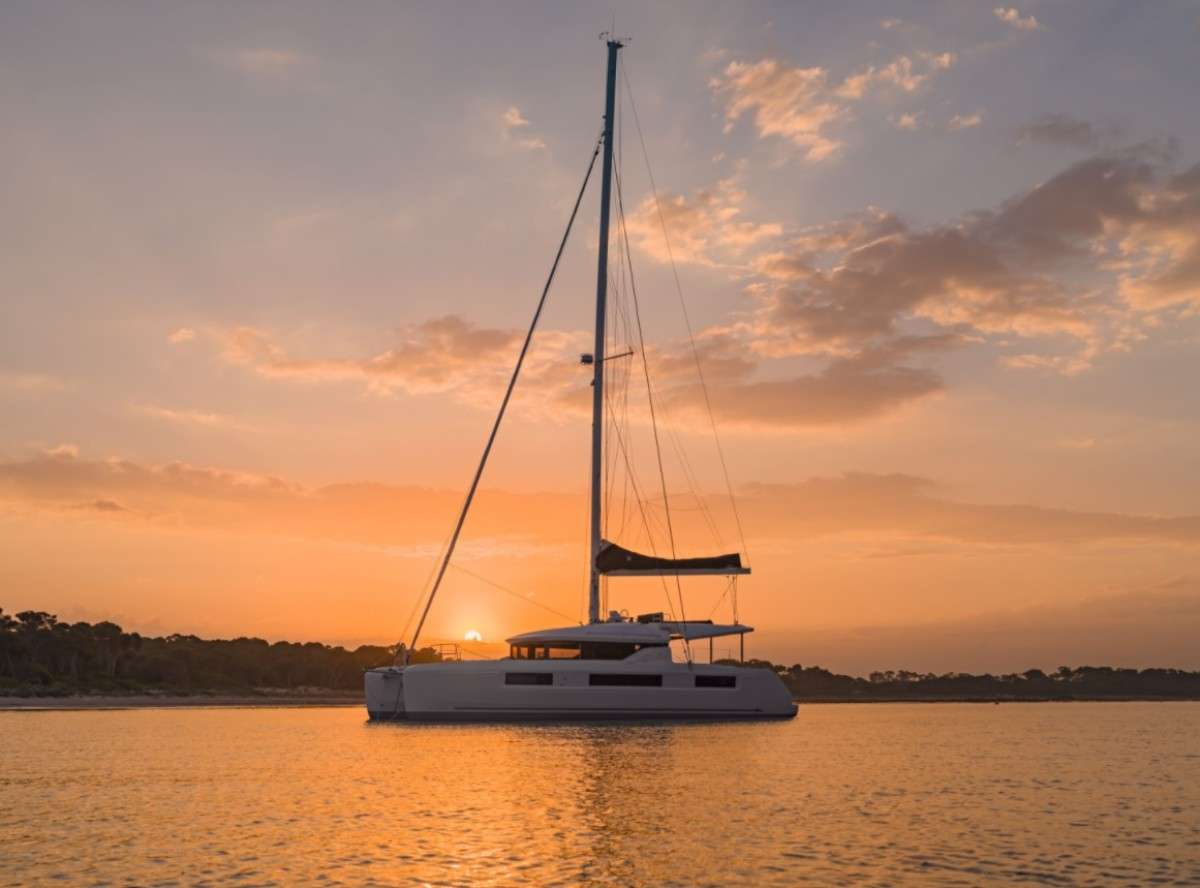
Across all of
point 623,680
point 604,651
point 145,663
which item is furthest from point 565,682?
point 145,663

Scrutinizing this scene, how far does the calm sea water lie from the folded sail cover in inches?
222

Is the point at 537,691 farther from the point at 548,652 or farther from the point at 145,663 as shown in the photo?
the point at 145,663

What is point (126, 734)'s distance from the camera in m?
44.0

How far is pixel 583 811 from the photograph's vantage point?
21.6 metres

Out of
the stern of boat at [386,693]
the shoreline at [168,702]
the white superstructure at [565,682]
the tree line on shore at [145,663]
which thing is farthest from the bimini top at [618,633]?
the tree line on shore at [145,663]

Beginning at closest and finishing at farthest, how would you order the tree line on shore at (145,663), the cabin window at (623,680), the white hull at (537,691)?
1. the white hull at (537,691)
2. the cabin window at (623,680)
3. the tree line on shore at (145,663)

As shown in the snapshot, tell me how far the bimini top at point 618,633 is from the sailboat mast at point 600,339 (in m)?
0.88

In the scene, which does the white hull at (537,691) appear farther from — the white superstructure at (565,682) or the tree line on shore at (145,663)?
the tree line on shore at (145,663)

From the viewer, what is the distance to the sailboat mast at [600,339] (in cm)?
3966

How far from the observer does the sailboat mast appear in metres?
39.7

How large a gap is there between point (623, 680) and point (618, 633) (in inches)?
66.9

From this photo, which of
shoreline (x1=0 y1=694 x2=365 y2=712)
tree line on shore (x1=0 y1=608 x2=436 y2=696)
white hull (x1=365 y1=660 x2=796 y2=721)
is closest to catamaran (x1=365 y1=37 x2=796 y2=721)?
white hull (x1=365 y1=660 x2=796 y2=721)

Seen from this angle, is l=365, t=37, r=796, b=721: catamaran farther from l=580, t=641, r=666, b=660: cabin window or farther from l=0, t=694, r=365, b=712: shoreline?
l=0, t=694, r=365, b=712: shoreline

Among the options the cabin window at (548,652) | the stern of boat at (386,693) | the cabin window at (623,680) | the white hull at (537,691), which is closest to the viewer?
the white hull at (537,691)
